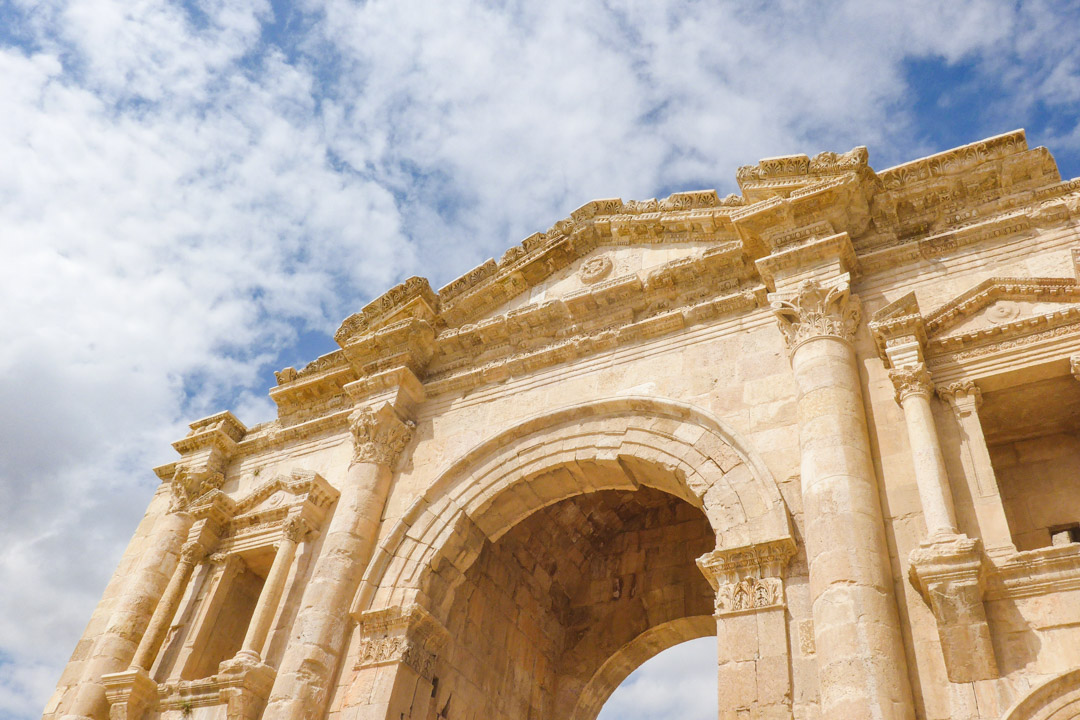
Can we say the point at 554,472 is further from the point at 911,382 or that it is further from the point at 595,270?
the point at 911,382

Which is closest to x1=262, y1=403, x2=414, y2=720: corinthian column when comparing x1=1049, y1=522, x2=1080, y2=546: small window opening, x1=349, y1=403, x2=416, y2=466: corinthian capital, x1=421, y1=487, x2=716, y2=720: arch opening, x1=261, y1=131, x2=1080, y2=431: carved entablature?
x1=349, y1=403, x2=416, y2=466: corinthian capital

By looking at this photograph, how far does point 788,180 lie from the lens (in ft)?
34.3

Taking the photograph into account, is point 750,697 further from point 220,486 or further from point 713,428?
point 220,486

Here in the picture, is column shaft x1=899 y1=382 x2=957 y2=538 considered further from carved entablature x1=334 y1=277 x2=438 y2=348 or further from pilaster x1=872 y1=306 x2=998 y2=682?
carved entablature x1=334 y1=277 x2=438 y2=348

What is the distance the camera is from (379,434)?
1158 cm

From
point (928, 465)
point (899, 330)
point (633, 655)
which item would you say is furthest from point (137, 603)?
point (899, 330)

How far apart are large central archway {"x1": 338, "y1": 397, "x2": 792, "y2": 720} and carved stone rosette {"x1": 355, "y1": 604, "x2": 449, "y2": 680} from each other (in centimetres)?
2

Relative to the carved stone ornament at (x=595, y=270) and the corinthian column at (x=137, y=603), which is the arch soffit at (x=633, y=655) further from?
the corinthian column at (x=137, y=603)

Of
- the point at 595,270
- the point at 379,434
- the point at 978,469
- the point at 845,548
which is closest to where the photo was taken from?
the point at 845,548

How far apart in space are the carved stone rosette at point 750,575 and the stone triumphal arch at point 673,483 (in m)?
0.03

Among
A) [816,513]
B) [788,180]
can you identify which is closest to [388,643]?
[816,513]

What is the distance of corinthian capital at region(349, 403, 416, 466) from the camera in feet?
37.5

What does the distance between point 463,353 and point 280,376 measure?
11.9ft

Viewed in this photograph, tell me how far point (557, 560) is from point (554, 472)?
3.39m
